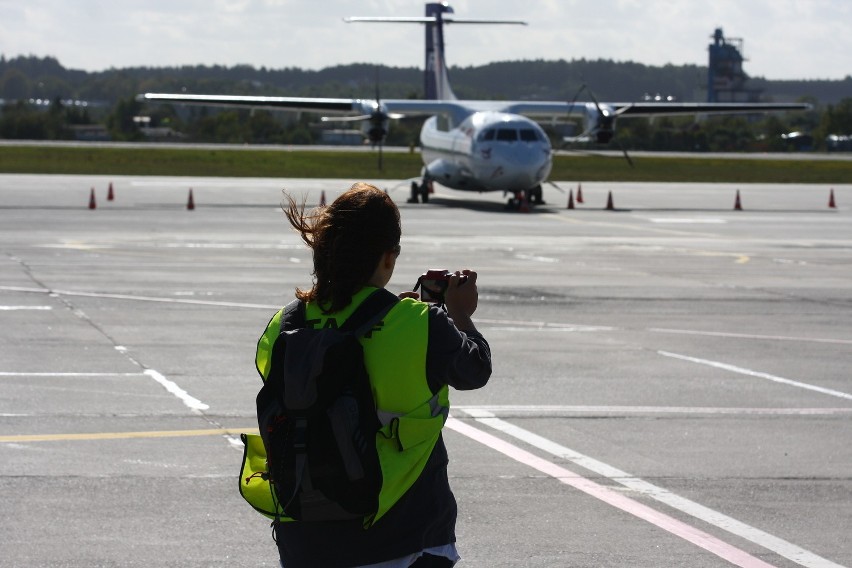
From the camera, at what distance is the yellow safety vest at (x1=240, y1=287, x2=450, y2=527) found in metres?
3.71

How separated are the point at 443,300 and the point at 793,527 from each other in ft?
11.5

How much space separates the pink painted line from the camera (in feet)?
9.16

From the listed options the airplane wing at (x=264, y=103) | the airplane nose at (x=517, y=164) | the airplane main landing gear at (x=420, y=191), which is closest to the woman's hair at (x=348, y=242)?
the airplane nose at (x=517, y=164)

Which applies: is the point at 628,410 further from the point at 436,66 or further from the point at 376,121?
the point at 436,66

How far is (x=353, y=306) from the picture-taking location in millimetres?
3791

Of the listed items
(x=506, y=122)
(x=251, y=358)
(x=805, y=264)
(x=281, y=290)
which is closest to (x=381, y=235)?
(x=251, y=358)

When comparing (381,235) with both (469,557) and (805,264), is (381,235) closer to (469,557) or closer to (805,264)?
(469,557)

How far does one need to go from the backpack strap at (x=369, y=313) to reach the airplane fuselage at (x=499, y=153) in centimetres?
3241

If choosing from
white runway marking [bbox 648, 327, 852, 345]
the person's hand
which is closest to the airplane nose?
white runway marking [bbox 648, 327, 852, 345]

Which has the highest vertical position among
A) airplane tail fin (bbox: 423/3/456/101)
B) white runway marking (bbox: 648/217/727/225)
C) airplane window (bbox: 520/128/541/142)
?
airplane tail fin (bbox: 423/3/456/101)

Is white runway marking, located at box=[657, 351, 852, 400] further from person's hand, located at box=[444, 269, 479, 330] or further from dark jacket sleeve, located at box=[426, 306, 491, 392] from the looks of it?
dark jacket sleeve, located at box=[426, 306, 491, 392]

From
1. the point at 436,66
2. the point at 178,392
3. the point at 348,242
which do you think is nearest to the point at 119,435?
the point at 178,392

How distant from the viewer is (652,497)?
7344mm

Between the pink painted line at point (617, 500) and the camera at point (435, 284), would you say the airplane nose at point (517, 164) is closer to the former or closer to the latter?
the pink painted line at point (617, 500)
